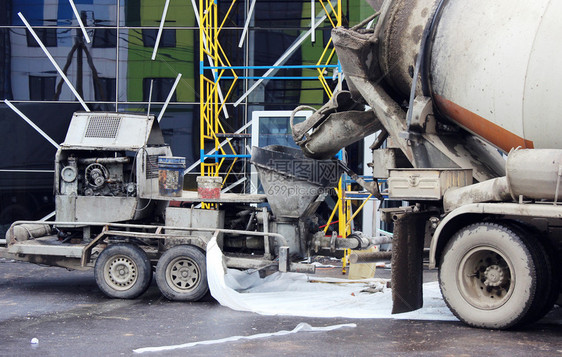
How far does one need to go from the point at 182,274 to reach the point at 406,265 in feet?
9.44

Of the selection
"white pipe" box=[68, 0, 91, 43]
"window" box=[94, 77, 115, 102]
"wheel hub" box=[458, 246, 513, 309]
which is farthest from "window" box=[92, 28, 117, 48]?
"wheel hub" box=[458, 246, 513, 309]

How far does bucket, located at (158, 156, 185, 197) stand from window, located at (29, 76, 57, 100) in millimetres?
5626

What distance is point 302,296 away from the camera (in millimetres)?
9289

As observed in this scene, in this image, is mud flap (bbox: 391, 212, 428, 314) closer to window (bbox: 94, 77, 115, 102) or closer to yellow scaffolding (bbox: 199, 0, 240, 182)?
yellow scaffolding (bbox: 199, 0, 240, 182)

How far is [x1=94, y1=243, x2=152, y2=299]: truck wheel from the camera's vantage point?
939 centimetres

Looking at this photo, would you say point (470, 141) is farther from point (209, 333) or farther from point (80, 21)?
point (80, 21)

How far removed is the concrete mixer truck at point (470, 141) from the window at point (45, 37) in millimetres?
7881

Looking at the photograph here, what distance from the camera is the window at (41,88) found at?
579 inches

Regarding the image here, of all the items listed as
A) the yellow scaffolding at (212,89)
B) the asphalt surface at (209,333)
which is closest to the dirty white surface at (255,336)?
the asphalt surface at (209,333)

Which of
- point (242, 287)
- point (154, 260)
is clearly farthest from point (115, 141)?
point (242, 287)

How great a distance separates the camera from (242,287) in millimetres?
9750

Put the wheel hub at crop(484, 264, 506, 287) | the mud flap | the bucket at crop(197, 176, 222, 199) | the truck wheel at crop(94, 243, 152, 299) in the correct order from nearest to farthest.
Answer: the wheel hub at crop(484, 264, 506, 287), the mud flap, the truck wheel at crop(94, 243, 152, 299), the bucket at crop(197, 176, 222, 199)

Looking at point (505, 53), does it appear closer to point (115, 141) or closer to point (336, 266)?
point (115, 141)

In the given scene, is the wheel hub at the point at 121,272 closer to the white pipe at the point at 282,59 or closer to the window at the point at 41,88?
the white pipe at the point at 282,59
